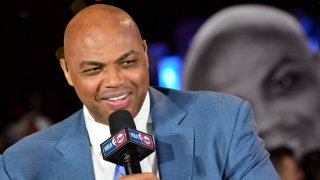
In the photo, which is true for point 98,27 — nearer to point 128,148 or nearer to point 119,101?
point 119,101

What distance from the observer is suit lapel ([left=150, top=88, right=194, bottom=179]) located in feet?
6.84

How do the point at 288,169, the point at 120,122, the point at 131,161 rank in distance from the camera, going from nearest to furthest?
1. the point at 131,161
2. the point at 120,122
3. the point at 288,169

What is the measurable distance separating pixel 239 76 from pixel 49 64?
6.26 ft

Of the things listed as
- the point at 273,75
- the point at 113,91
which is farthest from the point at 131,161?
the point at 273,75

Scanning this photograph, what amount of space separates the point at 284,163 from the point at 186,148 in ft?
8.50

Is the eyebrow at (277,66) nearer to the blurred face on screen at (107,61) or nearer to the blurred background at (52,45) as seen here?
the blurred background at (52,45)

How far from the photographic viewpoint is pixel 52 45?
616cm

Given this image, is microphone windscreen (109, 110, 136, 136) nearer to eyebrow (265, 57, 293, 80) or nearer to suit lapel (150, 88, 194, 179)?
suit lapel (150, 88, 194, 179)

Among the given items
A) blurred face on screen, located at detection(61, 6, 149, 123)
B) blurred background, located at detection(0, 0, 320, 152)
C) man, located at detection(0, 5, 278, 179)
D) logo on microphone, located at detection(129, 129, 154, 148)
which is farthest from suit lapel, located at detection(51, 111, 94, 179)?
blurred background, located at detection(0, 0, 320, 152)

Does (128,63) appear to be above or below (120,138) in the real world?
above

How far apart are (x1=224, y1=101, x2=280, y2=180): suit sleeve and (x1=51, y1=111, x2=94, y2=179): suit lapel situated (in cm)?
47

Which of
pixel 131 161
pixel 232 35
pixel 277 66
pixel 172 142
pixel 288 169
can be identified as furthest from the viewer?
pixel 232 35

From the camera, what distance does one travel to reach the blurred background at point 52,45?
5816 mm

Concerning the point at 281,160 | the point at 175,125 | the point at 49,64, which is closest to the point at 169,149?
the point at 175,125
